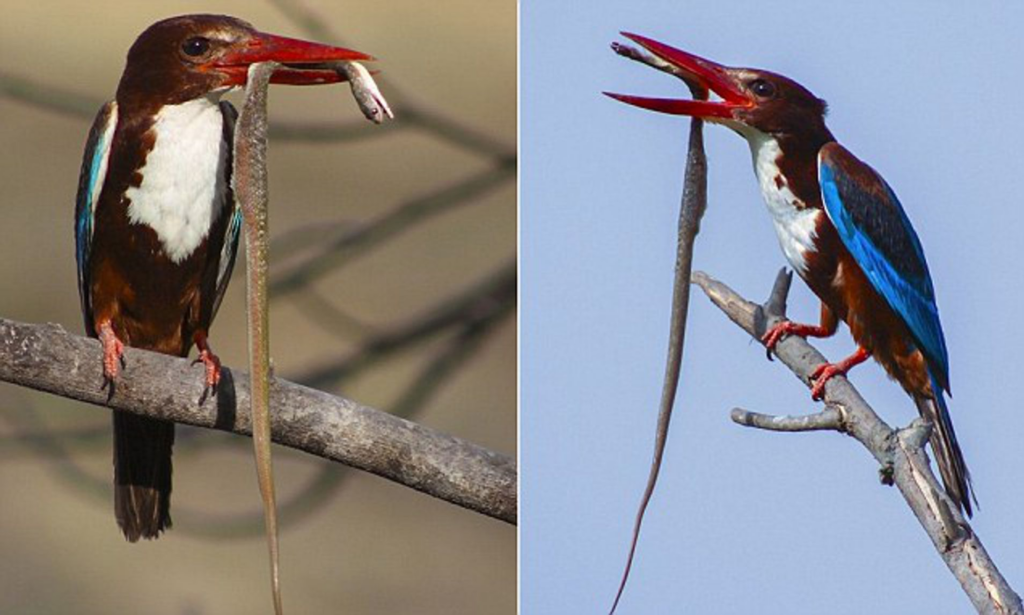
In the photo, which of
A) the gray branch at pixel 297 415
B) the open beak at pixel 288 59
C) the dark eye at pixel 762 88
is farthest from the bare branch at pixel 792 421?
the open beak at pixel 288 59

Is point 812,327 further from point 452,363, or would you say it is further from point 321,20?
point 321,20

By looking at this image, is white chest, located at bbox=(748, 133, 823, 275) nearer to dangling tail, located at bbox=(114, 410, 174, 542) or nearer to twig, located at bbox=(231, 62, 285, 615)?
twig, located at bbox=(231, 62, 285, 615)

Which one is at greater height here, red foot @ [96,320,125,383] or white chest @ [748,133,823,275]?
white chest @ [748,133,823,275]

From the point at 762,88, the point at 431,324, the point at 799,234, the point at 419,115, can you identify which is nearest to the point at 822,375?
the point at 799,234

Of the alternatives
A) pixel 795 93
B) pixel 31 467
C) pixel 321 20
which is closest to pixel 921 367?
pixel 795 93

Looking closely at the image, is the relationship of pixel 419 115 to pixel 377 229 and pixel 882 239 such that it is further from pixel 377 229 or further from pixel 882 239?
pixel 882 239

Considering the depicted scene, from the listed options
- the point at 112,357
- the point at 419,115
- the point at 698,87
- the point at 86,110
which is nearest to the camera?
the point at 112,357

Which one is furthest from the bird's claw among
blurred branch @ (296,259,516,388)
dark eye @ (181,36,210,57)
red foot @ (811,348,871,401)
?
dark eye @ (181,36,210,57)
